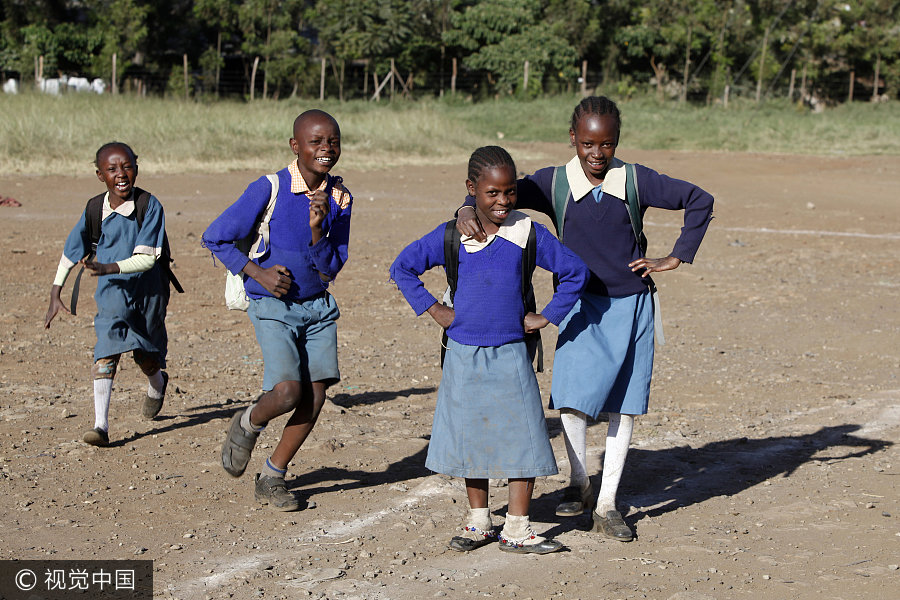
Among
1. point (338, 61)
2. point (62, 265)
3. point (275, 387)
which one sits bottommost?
point (275, 387)

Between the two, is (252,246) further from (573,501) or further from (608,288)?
(573,501)

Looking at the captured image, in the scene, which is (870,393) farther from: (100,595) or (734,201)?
(734,201)

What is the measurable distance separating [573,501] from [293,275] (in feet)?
5.08

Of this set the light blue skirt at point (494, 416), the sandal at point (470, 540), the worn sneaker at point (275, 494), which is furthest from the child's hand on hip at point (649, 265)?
the worn sneaker at point (275, 494)

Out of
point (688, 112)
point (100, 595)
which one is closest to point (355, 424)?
point (100, 595)

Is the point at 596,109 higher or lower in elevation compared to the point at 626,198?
higher

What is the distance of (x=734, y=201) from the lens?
15734mm

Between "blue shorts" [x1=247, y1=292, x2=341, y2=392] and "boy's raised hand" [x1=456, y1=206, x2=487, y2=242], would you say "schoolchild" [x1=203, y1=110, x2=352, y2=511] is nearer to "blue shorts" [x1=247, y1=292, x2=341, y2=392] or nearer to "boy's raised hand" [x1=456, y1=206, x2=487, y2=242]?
"blue shorts" [x1=247, y1=292, x2=341, y2=392]

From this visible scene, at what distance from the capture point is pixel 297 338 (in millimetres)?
4160

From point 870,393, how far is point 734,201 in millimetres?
9844

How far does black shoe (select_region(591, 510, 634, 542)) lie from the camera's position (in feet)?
12.7

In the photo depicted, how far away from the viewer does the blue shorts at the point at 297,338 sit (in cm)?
407

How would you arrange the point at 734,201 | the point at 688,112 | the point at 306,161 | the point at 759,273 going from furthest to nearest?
the point at 688,112 < the point at 734,201 < the point at 759,273 < the point at 306,161

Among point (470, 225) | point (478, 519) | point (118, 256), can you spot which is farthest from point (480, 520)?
point (118, 256)
